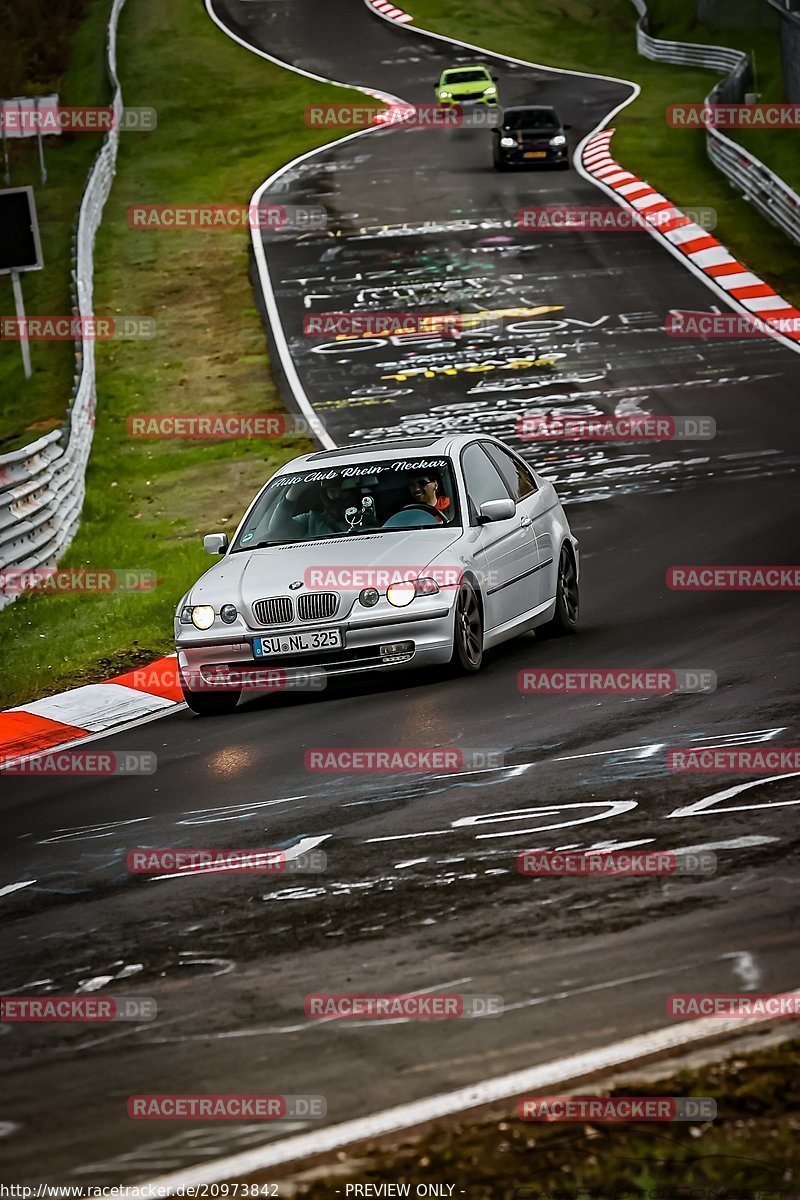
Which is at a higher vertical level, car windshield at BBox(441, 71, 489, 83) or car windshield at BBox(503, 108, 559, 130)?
car windshield at BBox(441, 71, 489, 83)

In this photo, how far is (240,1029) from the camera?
5395mm

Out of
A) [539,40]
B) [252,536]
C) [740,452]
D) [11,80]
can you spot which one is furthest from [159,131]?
[252,536]

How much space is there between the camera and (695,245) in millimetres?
31219

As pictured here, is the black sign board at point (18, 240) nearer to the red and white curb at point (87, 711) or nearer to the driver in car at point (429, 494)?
the red and white curb at point (87, 711)

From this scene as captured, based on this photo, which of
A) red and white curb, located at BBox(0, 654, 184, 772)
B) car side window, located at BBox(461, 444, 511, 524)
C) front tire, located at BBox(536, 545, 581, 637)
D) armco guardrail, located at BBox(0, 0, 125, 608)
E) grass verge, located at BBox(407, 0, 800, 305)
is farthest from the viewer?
grass verge, located at BBox(407, 0, 800, 305)

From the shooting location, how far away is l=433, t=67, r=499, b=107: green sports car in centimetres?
4716

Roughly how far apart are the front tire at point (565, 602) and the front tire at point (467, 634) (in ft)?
4.31

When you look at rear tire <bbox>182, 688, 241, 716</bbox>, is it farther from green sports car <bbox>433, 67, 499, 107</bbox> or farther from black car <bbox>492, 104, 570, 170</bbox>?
green sports car <bbox>433, 67, 499, 107</bbox>

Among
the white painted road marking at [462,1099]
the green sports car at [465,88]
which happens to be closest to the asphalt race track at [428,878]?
the white painted road marking at [462,1099]

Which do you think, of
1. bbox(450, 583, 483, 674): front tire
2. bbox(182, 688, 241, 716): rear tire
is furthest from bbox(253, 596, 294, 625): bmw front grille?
bbox(450, 583, 483, 674): front tire

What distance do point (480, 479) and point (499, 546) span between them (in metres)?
0.74

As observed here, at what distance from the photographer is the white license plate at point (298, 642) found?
11219 millimetres

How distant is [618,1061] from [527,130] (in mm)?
35179

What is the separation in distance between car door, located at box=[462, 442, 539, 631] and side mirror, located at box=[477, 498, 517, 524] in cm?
Result: 14
